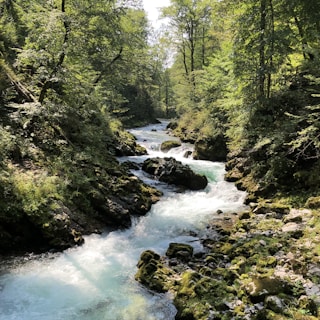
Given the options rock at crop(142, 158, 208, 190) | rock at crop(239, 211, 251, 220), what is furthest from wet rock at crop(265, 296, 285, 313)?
Result: rock at crop(142, 158, 208, 190)

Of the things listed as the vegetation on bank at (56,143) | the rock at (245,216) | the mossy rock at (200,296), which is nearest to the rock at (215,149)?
the vegetation on bank at (56,143)

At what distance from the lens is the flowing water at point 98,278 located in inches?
246

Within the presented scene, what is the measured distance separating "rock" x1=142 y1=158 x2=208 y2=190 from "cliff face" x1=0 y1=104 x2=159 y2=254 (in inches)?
59.7

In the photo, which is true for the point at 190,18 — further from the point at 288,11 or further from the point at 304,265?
the point at 304,265

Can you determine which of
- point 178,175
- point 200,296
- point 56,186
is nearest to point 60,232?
point 56,186

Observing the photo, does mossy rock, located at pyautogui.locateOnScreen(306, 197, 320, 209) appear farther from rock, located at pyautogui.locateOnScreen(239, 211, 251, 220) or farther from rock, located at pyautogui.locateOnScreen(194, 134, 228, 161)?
rock, located at pyautogui.locateOnScreen(194, 134, 228, 161)

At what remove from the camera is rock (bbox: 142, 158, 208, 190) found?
14.5 meters

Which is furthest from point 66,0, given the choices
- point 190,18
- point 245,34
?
point 190,18

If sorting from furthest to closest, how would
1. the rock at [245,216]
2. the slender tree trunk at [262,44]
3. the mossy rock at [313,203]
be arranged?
the slender tree trunk at [262,44] → the rock at [245,216] → the mossy rock at [313,203]

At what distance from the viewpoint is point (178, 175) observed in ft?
48.4

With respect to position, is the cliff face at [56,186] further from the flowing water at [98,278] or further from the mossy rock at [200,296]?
the mossy rock at [200,296]

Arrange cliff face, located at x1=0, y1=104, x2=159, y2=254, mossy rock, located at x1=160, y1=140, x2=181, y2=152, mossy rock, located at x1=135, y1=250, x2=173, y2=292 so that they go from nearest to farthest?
mossy rock, located at x1=135, y1=250, x2=173, y2=292 → cliff face, located at x1=0, y1=104, x2=159, y2=254 → mossy rock, located at x1=160, y1=140, x2=181, y2=152

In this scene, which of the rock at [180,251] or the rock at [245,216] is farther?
the rock at [245,216]

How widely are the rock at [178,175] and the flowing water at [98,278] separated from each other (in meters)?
2.64
